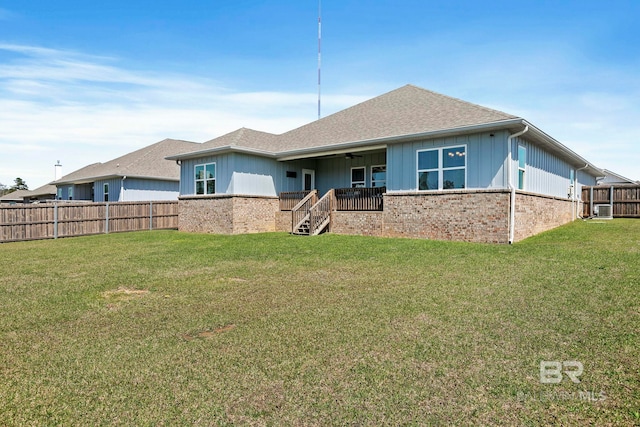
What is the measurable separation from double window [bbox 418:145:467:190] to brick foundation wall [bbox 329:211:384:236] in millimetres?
2164

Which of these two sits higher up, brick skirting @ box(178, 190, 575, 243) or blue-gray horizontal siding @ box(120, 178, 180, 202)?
blue-gray horizontal siding @ box(120, 178, 180, 202)

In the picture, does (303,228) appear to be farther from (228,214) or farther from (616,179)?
(616,179)

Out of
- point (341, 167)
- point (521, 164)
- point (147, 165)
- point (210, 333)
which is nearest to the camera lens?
point (210, 333)

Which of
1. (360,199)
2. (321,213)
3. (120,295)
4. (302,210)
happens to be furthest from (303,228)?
(120,295)

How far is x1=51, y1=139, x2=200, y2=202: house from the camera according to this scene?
2448 cm

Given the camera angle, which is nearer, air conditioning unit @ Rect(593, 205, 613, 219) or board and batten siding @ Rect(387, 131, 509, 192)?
board and batten siding @ Rect(387, 131, 509, 192)

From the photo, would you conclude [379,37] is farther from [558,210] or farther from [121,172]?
[121,172]

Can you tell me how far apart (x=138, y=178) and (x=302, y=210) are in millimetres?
14065

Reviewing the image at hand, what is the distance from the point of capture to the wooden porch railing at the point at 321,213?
1508 centimetres

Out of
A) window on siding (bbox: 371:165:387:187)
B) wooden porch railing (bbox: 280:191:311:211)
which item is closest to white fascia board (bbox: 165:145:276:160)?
wooden porch railing (bbox: 280:191:311:211)

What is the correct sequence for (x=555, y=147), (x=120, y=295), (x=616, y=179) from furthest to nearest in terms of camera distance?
(x=616, y=179)
(x=555, y=147)
(x=120, y=295)

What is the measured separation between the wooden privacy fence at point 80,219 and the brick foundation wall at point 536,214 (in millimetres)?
17808

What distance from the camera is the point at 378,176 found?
58.5 ft

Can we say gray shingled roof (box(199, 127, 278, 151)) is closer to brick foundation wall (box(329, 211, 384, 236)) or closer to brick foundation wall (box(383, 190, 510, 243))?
brick foundation wall (box(329, 211, 384, 236))
